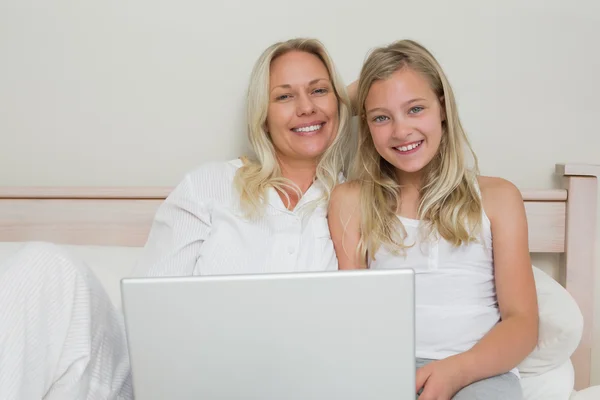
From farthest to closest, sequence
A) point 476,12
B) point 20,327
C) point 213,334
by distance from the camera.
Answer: point 476,12
point 20,327
point 213,334

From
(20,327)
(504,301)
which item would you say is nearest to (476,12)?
(504,301)

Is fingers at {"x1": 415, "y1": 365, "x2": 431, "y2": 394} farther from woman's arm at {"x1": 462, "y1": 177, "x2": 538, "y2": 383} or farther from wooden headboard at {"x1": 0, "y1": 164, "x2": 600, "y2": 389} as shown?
wooden headboard at {"x1": 0, "y1": 164, "x2": 600, "y2": 389}

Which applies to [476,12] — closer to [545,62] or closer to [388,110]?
[545,62]

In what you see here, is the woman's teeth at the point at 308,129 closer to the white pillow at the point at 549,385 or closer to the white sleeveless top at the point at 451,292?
the white sleeveless top at the point at 451,292

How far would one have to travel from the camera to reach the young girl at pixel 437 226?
1.21 metres

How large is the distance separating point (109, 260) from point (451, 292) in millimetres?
814

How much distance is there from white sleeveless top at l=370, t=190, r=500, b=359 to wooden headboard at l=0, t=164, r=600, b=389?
1.12 feet

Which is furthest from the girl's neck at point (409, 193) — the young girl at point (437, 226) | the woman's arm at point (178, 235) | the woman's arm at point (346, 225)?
the woman's arm at point (178, 235)

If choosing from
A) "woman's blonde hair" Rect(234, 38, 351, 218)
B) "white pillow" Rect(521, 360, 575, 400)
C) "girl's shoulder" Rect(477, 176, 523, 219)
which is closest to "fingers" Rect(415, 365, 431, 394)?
"white pillow" Rect(521, 360, 575, 400)

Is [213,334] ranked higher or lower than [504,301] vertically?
higher

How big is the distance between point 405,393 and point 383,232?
0.56m

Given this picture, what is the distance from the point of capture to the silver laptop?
2.43 feet

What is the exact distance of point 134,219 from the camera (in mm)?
1583

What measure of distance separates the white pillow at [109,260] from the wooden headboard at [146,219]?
10 cm
